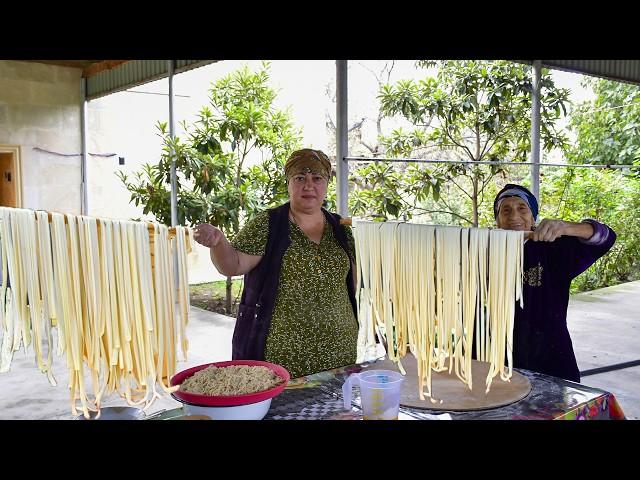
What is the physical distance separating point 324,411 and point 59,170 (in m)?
8.76

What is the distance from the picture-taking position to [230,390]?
1854mm

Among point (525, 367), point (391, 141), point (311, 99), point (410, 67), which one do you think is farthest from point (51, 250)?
point (311, 99)

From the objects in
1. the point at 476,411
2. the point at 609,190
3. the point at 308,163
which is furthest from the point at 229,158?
the point at 609,190

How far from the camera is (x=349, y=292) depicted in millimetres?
2789

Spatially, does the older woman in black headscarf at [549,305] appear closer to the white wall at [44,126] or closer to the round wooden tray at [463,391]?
the round wooden tray at [463,391]

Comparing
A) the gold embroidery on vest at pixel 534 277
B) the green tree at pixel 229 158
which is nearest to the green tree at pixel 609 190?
the green tree at pixel 229 158

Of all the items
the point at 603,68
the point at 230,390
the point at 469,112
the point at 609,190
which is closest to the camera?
the point at 230,390

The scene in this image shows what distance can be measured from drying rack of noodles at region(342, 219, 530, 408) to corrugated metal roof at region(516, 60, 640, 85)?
195 inches

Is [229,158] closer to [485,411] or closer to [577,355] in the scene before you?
[577,355]

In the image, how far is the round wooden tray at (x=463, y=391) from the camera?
2.00 metres

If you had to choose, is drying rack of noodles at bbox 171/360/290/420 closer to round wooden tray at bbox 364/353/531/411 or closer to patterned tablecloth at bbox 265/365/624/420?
patterned tablecloth at bbox 265/365/624/420

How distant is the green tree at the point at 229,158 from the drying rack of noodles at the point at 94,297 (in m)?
5.41

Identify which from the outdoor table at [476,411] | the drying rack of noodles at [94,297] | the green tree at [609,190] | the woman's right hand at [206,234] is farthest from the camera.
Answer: the green tree at [609,190]

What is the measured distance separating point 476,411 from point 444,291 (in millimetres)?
428
